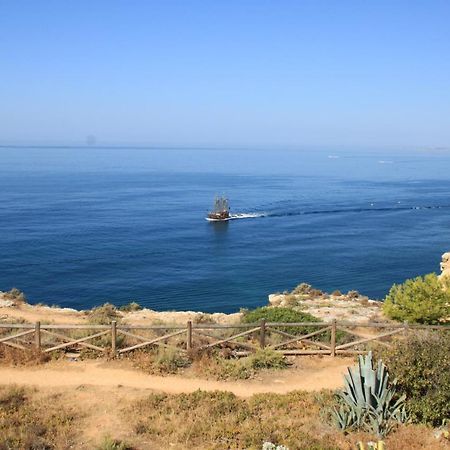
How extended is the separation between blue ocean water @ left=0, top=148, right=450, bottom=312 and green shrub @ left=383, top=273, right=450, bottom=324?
776 inches

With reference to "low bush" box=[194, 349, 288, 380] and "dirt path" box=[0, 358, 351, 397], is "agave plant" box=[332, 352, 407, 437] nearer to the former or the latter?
"dirt path" box=[0, 358, 351, 397]

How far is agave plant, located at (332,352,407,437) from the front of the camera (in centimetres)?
1214

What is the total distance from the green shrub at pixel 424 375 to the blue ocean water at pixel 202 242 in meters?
28.5

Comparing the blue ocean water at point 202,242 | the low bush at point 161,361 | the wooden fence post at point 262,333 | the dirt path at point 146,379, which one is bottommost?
the blue ocean water at point 202,242

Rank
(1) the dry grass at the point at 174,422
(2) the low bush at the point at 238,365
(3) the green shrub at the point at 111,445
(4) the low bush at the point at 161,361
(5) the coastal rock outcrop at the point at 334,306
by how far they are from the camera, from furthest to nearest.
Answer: (5) the coastal rock outcrop at the point at 334,306, (4) the low bush at the point at 161,361, (2) the low bush at the point at 238,365, (1) the dry grass at the point at 174,422, (3) the green shrub at the point at 111,445

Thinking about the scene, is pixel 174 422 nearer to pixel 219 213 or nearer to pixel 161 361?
pixel 161 361

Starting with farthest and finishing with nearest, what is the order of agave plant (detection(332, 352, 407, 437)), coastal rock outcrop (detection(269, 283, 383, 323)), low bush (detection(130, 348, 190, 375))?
coastal rock outcrop (detection(269, 283, 383, 323)) → low bush (detection(130, 348, 190, 375)) → agave plant (detection(332, 352, 407, 437))

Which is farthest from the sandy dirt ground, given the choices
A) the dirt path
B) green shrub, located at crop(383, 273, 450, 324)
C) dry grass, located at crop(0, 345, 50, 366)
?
green shrub, located at crop(383, 273, 450, 324)

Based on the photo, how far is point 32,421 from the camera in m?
12.2

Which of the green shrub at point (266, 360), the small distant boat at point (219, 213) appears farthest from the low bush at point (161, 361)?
the small distant boat at point (219, 213)

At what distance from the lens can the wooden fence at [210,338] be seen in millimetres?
16922

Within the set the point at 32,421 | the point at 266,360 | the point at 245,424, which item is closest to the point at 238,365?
the point at 266,360

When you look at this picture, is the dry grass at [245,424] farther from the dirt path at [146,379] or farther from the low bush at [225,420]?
the dirt path at [146,379]

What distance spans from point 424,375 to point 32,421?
928 centimetres
